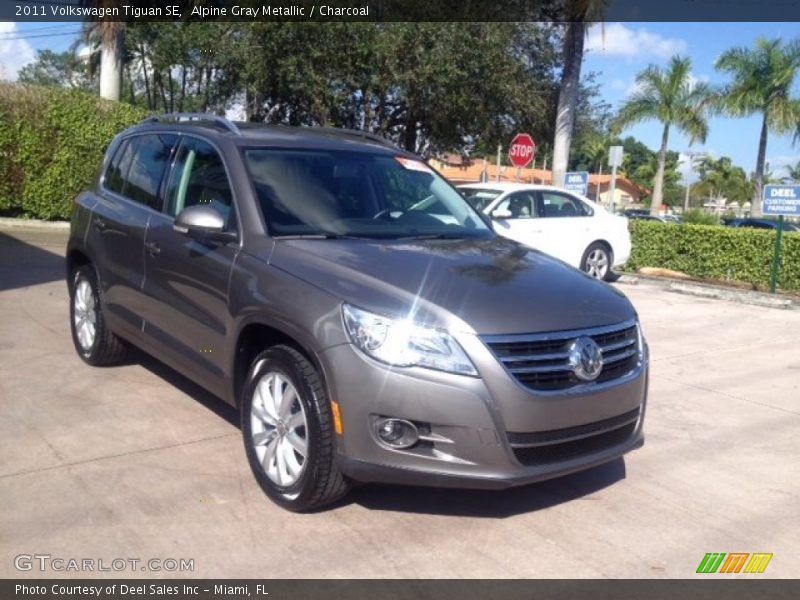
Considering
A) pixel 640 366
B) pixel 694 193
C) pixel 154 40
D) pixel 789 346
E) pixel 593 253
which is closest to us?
pixel 640 366

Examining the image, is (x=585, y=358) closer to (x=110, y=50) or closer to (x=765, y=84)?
(x=110, y=50)

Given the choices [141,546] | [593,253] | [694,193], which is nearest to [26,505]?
[141,546]

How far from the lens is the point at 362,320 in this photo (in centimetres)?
372

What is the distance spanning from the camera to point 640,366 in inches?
170

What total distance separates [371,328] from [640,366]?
151 centimetres

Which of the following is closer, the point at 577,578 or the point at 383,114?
the point at 577,578

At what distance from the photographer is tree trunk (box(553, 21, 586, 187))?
57.3ft

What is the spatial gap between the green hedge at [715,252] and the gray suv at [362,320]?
9.66 meters

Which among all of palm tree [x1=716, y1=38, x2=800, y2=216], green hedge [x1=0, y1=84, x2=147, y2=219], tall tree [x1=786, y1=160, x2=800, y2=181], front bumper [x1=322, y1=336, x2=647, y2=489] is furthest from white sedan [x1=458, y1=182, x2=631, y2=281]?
tall tree [x1=786, y1=160, x2=800, y2=181]

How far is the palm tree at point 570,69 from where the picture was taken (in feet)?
54.8

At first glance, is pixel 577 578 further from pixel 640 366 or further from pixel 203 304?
pixel 203 304

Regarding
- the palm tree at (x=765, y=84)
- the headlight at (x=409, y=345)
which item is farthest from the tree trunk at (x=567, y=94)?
the palm tree at (x=765, y=84)

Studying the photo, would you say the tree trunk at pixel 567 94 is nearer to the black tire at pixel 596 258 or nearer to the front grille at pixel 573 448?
the black tire at pixel 596 258

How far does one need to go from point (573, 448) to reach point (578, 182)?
13.0 metres
